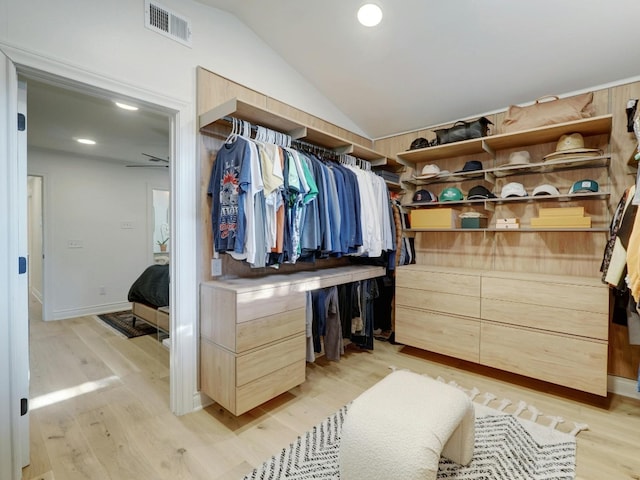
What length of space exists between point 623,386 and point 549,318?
0.82 m

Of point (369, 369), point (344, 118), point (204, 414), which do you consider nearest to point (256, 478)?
point (204, 414)

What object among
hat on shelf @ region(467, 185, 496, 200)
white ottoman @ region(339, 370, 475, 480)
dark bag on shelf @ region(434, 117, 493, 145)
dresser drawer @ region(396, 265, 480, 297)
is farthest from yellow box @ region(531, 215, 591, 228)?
white ottoman @ region(339, 370, 475, 480)

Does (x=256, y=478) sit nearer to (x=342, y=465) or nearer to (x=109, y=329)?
(x=342, y=465)

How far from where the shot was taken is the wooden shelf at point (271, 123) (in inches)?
74.5

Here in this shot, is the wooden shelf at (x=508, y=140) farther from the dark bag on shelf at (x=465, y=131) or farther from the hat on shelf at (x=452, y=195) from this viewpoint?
the hat on shelf at (x=452, y=195)

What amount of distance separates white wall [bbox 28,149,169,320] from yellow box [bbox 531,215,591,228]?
5326 mm

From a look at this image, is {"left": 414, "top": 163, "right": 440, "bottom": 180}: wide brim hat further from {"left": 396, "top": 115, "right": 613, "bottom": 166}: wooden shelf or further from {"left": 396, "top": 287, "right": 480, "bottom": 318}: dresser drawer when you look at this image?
{"left": 396, "top": 287, "right": 480, "bottom": 318}: dresser drawer

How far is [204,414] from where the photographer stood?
80.0 inches

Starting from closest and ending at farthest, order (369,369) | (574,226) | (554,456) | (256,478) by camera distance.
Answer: (256,478) → (554,456) → (574,226) → (369,369)

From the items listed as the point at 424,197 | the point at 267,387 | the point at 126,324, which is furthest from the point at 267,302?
the point at 126,324

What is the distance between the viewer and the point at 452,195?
2920mm

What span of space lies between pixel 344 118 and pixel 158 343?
10.4ft

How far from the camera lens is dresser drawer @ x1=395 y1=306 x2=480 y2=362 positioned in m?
2.56

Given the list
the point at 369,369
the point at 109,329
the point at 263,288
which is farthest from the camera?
the point at 109,329
